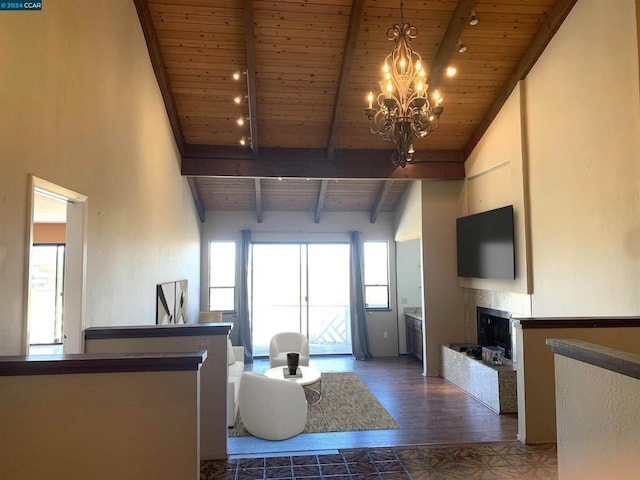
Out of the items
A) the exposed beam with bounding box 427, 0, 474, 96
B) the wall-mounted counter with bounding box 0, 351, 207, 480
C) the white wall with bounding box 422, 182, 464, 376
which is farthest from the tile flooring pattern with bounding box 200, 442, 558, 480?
the exposed beam with bounding box 427, 0, 474, 96

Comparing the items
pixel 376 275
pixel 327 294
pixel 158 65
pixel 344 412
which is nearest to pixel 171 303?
pixel 344 412

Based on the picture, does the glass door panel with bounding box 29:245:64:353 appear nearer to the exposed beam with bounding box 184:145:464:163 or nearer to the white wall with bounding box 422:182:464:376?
the exposed beam with bounding box 184:145:464:163

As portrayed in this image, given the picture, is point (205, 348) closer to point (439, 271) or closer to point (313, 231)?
point (439, 271)

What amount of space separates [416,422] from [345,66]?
4.11 meters

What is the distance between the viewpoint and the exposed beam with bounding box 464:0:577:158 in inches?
165

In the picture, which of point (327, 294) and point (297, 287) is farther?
point (327, 294)

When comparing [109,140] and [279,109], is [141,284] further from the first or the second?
[279,109]

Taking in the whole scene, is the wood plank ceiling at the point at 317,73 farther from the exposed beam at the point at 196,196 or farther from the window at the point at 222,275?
the window at the point at 222,275

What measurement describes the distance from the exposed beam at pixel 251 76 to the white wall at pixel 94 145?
1072 millimetres

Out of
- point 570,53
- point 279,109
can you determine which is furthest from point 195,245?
point 570,53

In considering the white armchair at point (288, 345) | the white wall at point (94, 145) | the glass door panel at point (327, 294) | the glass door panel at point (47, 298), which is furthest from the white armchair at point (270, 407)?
the glass door panel at point (47, 298)

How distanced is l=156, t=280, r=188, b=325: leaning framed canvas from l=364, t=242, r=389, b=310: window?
3795mm

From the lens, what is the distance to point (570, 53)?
4.13m

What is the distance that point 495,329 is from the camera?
5.79 m
